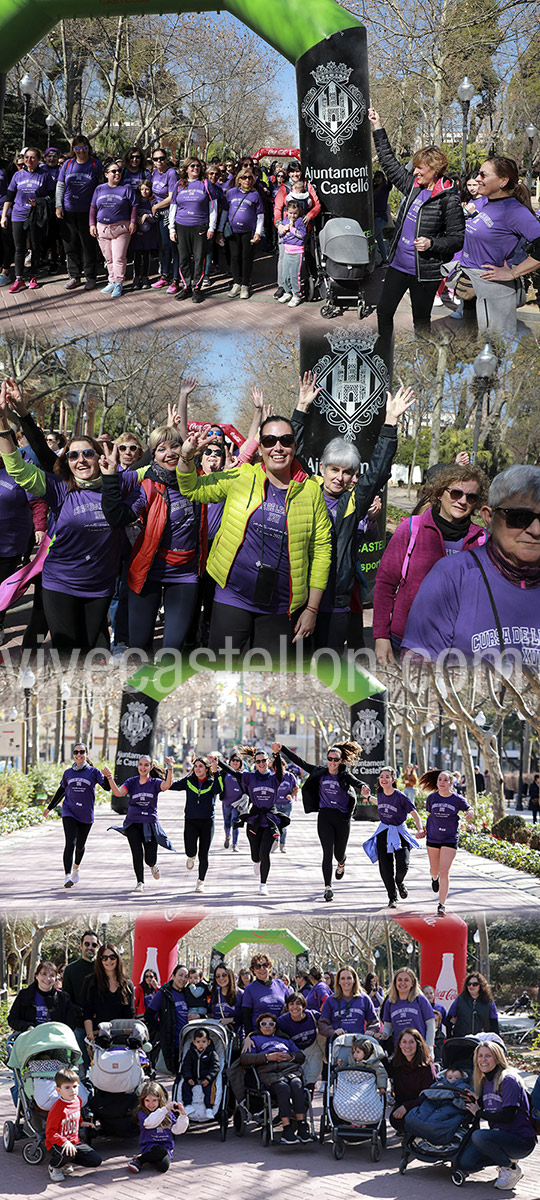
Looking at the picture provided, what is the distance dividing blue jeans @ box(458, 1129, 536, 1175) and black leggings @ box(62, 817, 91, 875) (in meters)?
3.60

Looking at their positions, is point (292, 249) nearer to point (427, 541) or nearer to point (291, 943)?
point (427, 541)

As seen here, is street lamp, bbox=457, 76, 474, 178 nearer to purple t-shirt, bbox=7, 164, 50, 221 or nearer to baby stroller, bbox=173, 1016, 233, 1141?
purple t-shirt, bbox=7, 164, 50, 221

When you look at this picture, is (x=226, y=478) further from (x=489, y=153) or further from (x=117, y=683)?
(x=489, y=153)

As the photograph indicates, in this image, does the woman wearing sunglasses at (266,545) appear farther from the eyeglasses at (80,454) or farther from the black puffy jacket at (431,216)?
the black puffy jacket at (431,216)

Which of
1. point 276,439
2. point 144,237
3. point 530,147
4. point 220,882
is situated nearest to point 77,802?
point 220,882

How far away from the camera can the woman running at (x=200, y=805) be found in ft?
29.1

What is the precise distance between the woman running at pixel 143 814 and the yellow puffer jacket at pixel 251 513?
1.59m

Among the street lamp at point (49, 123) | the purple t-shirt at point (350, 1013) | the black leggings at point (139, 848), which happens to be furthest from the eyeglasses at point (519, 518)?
the street lamp at point (49, 123)

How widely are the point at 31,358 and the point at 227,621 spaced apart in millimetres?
2722

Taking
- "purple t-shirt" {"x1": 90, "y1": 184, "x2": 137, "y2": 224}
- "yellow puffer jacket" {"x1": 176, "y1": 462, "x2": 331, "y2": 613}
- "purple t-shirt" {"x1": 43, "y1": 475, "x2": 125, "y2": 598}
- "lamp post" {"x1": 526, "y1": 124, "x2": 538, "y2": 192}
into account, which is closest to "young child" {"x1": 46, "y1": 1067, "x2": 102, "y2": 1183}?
"purple t-shirt" {"x1": 43, "y1": 475, "x2": 125, "y2": 598}

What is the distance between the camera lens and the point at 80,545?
8.45 metres

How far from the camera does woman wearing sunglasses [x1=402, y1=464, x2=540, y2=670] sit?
8281mm

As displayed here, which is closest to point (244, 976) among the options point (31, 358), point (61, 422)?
point (61, 422)

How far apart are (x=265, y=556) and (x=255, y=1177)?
13.2 ft
